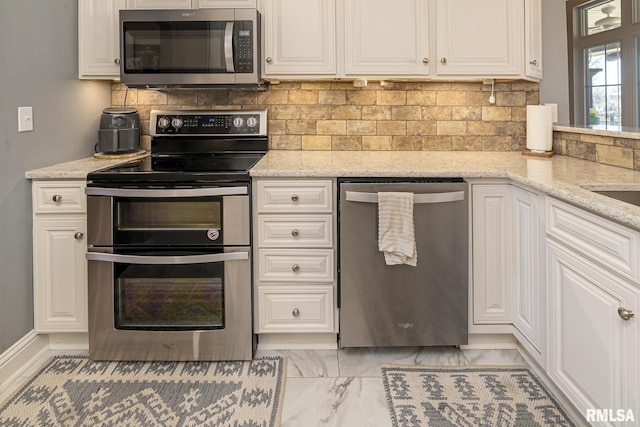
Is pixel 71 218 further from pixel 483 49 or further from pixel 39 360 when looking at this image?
pixel 483 49

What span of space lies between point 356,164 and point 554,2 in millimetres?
1797

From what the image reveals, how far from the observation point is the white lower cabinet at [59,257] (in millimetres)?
2336

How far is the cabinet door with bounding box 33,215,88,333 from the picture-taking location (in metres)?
2.35

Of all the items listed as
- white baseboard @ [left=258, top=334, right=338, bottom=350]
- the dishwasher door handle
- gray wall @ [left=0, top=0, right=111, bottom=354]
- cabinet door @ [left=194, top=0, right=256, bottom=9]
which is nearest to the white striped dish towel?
the dishwasher door handle

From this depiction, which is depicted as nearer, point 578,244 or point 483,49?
point 578,244

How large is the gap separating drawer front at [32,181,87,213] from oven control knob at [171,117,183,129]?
2.62ft

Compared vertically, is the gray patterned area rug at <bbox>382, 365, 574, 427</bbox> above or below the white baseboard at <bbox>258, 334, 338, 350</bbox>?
below

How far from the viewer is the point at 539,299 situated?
2029 mm

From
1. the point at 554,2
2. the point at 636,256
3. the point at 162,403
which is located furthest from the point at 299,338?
the point at 554,2

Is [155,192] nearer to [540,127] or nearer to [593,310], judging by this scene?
[593,310]

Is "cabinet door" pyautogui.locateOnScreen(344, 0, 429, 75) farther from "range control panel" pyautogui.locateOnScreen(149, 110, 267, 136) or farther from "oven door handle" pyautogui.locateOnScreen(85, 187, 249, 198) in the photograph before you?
"oven door handle" pyautogui.locateOnScreen(85, 187, 249, 198)

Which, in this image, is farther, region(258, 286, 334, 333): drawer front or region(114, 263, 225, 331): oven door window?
region(258, 286, 334, 333): drawer front

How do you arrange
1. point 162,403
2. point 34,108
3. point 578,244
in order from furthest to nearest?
point 34,108 < point 162,403 < point 578,244

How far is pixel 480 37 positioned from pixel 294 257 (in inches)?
62.4
